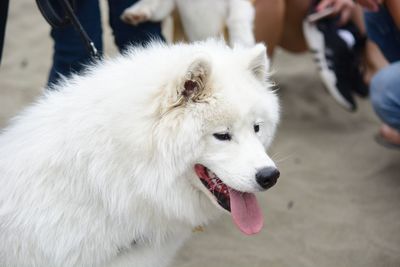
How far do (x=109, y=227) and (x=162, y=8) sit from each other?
1.62 metres

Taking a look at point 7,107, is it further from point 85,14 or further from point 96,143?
point 96,143

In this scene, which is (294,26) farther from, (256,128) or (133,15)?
(256,128)

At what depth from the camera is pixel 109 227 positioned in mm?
1807

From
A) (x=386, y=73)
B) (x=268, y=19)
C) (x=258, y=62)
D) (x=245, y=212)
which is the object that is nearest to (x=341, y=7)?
(x=268, y=19)

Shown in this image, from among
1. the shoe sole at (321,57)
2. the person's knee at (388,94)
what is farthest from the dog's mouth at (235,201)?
the shoe sole at (321,57)

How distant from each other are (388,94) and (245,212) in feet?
4.34

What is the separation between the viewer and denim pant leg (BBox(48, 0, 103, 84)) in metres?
2.48

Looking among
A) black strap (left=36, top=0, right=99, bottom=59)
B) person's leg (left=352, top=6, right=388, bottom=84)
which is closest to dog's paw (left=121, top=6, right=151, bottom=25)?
black strap (left=36, top=0, right=99, bottom=59)

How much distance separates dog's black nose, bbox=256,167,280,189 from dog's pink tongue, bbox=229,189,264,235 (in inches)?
5.6

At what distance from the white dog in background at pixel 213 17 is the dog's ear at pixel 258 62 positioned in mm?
1166

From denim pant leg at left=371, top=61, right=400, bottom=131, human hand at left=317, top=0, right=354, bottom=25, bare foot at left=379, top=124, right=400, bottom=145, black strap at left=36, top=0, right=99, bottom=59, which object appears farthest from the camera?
human hand at left=317, top=0, right=354, bottom=25

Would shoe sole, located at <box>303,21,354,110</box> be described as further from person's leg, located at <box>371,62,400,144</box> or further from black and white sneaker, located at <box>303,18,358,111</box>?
person's leg, located at <box>371,62,400,144</box>

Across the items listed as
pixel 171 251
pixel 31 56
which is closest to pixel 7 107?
pixel 31 56

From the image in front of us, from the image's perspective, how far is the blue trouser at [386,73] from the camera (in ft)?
9.30
